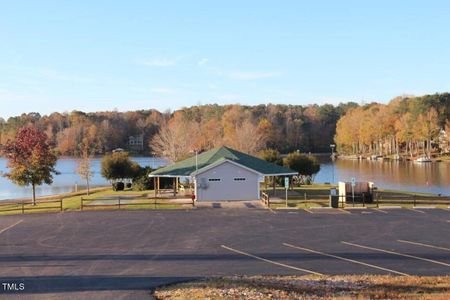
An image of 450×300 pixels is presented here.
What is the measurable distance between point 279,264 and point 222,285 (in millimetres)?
4466

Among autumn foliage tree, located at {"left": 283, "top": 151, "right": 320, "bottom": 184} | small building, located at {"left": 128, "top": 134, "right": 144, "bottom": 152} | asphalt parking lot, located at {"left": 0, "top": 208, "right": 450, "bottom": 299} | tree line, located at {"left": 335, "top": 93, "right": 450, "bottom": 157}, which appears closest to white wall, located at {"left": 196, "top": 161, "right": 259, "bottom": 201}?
asphalt parking lot, located at {"left": 0, "top": 208, "right": 450, "bottom": 299}

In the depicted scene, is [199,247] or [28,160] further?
[28,160]

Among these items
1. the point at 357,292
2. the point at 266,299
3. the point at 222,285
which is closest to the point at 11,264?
the point at 222,285

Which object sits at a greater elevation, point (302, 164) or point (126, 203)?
point (302, 164)

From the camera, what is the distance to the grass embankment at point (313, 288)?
1437cm

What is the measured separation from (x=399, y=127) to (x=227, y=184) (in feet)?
339

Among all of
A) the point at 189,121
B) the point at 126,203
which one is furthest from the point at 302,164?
the point at 189,121

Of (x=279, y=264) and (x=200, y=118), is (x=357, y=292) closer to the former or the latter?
(x=279, y=264)

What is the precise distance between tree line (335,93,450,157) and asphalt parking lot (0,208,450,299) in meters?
101

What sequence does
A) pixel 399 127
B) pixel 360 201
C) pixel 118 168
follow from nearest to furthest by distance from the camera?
1. pixel 360 201
2. pixel 118 168
3. pixel 399 127

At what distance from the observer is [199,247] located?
23.5 m

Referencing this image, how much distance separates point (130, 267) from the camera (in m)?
19.3

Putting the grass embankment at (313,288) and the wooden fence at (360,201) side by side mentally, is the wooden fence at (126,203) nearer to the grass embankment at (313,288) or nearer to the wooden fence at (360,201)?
the wooden fence at (360,201)

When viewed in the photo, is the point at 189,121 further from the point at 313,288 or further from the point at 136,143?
the point at 313,288
